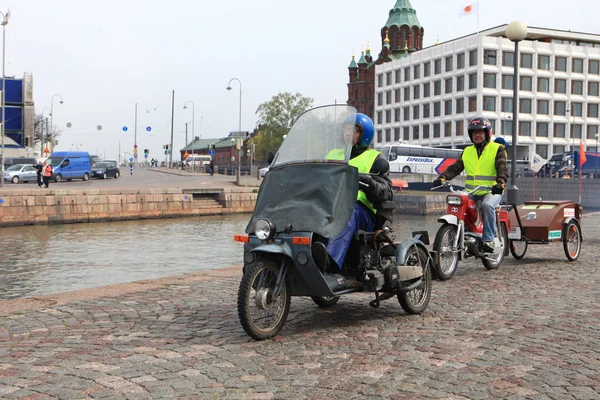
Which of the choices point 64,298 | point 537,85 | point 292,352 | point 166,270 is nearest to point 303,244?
point 292,352

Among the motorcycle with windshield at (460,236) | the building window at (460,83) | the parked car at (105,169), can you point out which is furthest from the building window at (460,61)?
the motorcycle with windshield at (460,236)

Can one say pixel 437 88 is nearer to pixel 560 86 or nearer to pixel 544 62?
pixel 544 62

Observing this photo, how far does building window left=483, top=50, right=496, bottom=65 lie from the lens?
77062mm

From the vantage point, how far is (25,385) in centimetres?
432

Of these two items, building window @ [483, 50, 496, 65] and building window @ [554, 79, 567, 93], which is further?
building window @ [554, 79, 567, 93]

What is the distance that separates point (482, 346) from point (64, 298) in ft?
14.3

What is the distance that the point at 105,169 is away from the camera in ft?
189

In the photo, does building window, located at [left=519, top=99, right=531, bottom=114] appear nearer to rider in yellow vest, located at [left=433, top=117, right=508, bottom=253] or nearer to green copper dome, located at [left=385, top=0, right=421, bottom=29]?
green copper dome, located at [left=385, top=0, right=421, bottom=29]

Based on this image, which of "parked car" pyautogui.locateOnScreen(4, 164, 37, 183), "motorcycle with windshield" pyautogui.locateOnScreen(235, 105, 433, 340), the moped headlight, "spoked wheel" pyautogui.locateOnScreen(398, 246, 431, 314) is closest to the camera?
"motorcycle with windshield" pyautogui.locateOnScreen(235, 105, 433, 340)

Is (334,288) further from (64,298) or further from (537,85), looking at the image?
(537,85)

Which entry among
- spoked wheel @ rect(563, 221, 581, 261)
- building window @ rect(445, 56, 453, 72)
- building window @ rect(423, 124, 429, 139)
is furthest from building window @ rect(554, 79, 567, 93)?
spoked wheel @ rect(563, 221, 581, 261)

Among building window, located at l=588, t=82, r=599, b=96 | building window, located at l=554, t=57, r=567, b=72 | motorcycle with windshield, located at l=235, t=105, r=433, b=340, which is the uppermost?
building window, located at l=554, t=57, r=567, b=72

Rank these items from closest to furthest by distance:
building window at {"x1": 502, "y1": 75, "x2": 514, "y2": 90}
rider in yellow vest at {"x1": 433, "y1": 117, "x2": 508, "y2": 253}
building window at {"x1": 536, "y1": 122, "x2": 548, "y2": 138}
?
rider in yellow vest at {"x1": 433, "y1": 117, "x2": 508, "y2": 253}, building window at {"x1": 502, "y1": 75, "x2": 514, "y2": 90}, building window at {"x1": 536, "y1": 122, "x2": 548, "y2": 138}

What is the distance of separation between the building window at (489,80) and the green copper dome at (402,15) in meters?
28.3
